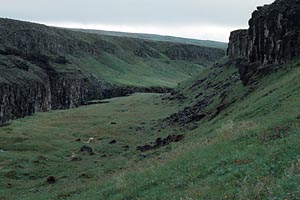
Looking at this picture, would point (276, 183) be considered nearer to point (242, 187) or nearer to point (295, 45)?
point (242, 187)

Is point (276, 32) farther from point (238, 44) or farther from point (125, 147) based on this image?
point (238, 44)

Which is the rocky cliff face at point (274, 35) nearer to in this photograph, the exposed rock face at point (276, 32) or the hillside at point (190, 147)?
the exposed rock face at point (276, 32)

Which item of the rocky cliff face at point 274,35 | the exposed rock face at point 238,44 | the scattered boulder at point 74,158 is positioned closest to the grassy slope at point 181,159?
the scattered boulder at point 74,158

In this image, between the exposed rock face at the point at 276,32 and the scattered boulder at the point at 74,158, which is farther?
the exposed rock face at the point at 276,32

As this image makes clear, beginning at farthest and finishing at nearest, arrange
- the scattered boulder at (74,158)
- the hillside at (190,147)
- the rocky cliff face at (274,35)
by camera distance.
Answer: the rocky cliff face at (274,35)
the scattered boulder at (74,158)
the hillside at (190,147)

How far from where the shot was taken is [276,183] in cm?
1544

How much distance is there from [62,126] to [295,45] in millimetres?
44076

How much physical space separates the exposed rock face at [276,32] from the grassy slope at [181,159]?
2685 millimetres

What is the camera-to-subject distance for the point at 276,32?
203 ft

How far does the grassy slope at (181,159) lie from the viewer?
18.0 meters

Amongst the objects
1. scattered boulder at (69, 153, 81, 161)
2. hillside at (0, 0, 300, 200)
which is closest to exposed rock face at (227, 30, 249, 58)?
hillside at (0, 0, 300, 200)

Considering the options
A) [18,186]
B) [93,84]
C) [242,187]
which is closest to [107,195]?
[242,187]

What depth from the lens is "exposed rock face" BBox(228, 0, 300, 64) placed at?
57.0 meters

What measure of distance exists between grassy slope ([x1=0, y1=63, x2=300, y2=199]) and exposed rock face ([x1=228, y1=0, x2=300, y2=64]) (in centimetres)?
268
